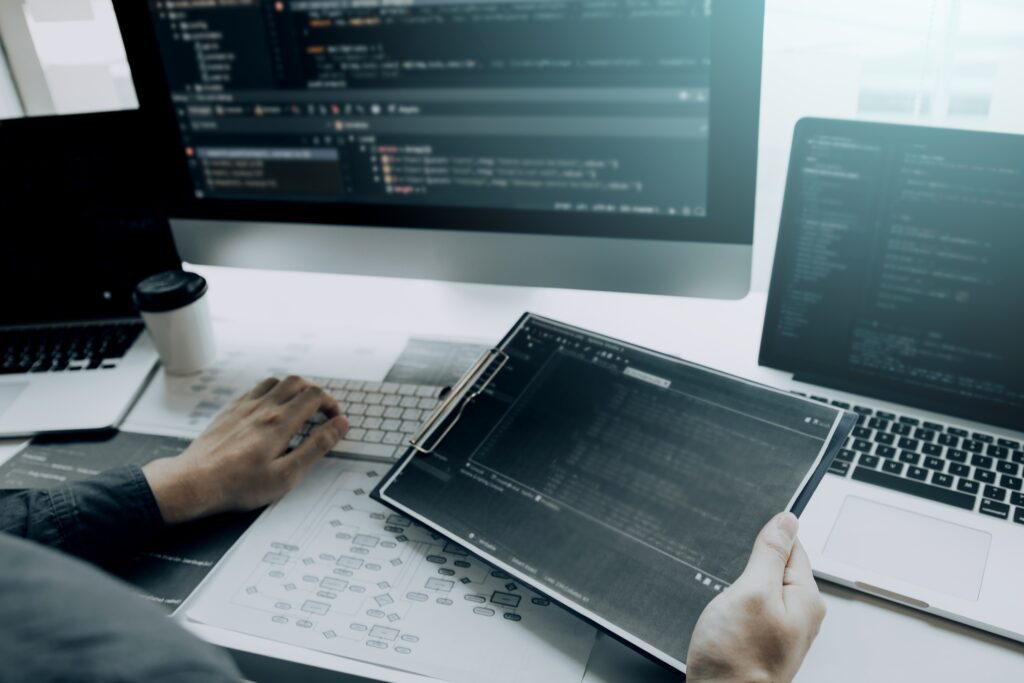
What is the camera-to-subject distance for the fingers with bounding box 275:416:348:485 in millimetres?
790

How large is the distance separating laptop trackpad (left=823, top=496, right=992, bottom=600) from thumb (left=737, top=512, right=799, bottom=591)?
8 centimetres

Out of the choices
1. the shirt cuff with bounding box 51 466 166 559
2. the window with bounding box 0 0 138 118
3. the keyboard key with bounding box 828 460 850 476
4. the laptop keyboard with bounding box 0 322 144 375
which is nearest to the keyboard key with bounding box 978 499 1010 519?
the keyboard key with bounding box 828 460 850 476

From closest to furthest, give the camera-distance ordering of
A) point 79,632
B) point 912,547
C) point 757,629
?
1. point 79,632
2. point 757,629
3. point 912,547

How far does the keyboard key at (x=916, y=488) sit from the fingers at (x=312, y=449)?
49cm

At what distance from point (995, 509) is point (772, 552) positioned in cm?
23

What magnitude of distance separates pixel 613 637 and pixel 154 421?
57cm

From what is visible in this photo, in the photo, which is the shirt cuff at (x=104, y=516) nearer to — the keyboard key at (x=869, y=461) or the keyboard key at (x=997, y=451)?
the keyboard key at (x=869, y=461)

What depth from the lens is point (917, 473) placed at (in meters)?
0.72

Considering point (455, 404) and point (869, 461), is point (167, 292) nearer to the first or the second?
point (455, 404)

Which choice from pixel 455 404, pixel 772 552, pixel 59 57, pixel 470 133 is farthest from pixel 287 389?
pixel 59 57

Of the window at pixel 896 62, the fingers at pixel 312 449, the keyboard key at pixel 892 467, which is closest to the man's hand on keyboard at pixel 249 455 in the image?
the fingers at pixel 312 449

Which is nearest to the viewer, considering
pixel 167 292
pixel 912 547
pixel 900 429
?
pixel 912 547

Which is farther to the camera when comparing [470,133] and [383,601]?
[470,133]

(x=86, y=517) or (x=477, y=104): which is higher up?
(x=477, y=104)
